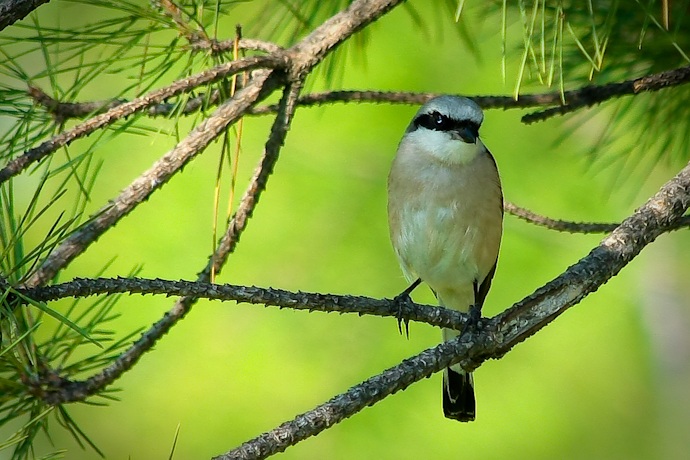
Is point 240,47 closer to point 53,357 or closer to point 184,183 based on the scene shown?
point 53,357

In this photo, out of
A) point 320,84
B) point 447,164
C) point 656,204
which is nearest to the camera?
point 656,204

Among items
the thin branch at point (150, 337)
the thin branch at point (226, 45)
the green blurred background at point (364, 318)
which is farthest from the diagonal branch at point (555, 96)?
the green blurred background at point (364, 318)

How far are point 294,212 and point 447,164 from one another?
639 mm

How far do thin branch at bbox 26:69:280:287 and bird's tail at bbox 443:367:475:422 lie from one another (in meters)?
1.30

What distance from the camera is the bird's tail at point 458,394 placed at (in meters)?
2.53

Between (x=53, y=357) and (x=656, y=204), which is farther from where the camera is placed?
(x=53, y=357)

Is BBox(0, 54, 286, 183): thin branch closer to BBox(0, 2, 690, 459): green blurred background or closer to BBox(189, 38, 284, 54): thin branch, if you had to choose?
BBox(189, 38, 284, 54): thin branch

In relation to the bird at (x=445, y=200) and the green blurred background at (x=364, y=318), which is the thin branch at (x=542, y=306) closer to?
the bird at (x=445, y=200)

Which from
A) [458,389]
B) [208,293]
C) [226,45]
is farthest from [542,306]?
[458,389]

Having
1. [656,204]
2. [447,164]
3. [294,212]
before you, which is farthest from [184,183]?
[656,204]

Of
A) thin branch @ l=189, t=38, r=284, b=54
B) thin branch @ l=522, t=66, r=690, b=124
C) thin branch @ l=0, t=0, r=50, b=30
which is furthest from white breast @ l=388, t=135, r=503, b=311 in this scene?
thin branch @ l=0, t=0, r=50, b=30

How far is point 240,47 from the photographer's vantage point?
60.8 inches

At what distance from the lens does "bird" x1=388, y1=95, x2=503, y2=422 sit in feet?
7.41

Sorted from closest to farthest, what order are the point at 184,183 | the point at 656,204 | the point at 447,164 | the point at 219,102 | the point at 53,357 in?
the point at 656,204 → the point at 53,357 → the point at 219,102 → the point at 447,164 → the point at 184,183
